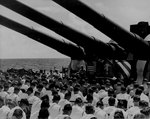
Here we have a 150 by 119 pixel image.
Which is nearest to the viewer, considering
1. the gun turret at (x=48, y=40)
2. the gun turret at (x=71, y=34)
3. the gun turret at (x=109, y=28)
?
the gun turret at (x=109, y=28)

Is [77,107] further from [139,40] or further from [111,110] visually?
[139,40]

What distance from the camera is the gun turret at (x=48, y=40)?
1524 centimetres

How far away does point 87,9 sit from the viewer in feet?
42.2

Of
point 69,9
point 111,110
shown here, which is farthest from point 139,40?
point 111,110

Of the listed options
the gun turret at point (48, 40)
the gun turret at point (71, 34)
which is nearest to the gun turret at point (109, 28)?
the gun turret at point (71, 34)

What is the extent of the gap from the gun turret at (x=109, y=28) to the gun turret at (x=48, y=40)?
369cm

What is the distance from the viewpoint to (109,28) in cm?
1459

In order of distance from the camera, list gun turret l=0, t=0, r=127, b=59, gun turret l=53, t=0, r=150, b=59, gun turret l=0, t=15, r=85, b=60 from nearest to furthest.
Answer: gun turret l=53, t=0, r=150, b=59
gun turret l=0, t=0, r=127, b=59
gun turret l=0, t=15, r=85, b=60

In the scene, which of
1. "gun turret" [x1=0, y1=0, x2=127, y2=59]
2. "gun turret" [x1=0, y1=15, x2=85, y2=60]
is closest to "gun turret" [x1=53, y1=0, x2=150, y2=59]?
"gun turret" [x1=0, y1=0, x2=127, y2=59]

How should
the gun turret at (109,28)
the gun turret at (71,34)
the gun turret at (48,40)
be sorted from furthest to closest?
the gun turret at (48,40), the gun turret at (71,34), the gun turret at (109,28)

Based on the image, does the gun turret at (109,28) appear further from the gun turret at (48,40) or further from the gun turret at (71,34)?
the gun turret at (48,40)

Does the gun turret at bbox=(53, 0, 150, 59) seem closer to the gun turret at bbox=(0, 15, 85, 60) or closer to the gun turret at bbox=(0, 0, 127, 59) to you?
the gun turret at bbox=(0, 0, 127, 59)

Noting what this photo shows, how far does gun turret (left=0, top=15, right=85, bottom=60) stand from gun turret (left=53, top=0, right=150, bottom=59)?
3.69 meters

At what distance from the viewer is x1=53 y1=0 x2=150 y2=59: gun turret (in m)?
12.3
